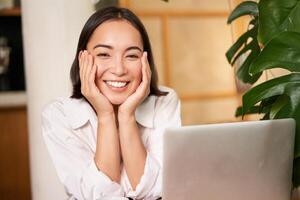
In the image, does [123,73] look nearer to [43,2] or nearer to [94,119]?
[94,119]

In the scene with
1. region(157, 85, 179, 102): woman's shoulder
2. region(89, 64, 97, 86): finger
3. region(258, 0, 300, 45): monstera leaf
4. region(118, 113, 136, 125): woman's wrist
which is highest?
region(258, 0, 300, 45): monstera leaf

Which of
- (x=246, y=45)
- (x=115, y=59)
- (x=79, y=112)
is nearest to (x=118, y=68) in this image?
(x=115, y=59)

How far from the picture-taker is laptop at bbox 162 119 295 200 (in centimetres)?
72

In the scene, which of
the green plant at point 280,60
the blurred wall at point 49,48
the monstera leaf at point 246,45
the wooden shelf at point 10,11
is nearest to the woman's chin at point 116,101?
the blurred wall at point 49,48

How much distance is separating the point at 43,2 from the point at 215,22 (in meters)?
0.49

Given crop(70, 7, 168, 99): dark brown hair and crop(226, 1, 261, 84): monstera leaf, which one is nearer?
crop(70, 7, 168, 99): dark brown hair

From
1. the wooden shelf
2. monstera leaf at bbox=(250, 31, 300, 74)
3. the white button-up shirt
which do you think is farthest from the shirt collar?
the wooden shelf

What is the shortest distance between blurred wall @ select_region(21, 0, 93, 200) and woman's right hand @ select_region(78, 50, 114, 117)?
1.8 inches

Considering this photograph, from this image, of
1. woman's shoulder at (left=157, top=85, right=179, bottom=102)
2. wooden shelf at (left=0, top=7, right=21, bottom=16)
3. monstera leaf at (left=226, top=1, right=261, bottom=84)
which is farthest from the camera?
wooden shelf at (left=0, top=7, right=21, bottom=16)

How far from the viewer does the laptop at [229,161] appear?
0.72 metres

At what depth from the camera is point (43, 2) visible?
841 millimetres

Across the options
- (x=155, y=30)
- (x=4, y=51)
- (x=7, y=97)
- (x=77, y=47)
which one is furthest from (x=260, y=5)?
(x=4, y=51)

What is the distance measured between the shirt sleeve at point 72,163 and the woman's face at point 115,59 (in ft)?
0.41

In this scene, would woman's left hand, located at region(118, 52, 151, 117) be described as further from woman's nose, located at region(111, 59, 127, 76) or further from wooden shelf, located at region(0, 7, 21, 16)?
wooden shelf, located at region(0, 7, 21, 16)
